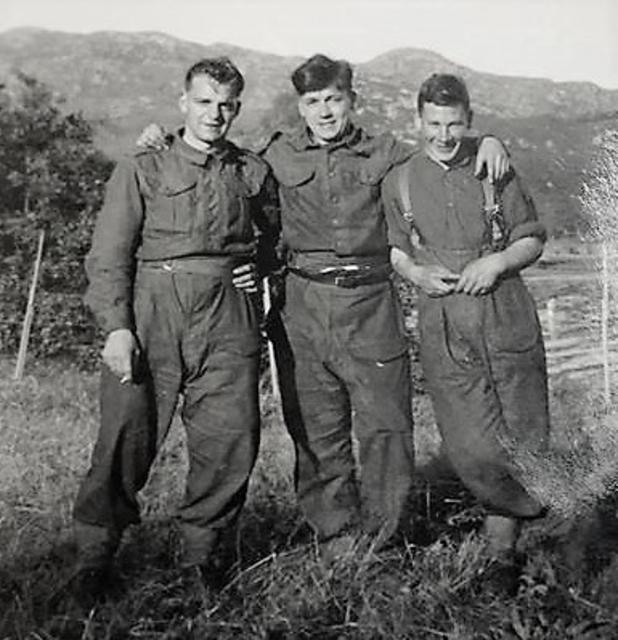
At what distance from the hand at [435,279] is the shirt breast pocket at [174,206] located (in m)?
0.75

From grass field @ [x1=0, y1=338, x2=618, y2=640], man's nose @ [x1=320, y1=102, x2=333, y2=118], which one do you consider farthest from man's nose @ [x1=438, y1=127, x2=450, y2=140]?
grass field @ [x1=0, y1=338, x2=618, y2=640]

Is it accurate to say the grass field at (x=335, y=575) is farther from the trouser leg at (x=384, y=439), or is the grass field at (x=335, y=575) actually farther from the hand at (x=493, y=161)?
the hand at (x=493, y=161)

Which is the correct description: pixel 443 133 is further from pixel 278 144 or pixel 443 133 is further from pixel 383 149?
pixel 278 144

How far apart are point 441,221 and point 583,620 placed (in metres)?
1.29

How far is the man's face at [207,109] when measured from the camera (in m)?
2.68

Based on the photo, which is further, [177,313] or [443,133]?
[443,133]

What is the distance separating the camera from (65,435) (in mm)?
4219

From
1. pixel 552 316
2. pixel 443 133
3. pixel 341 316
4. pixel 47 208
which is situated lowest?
pixel 552 316

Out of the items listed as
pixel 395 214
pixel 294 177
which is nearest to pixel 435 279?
pixel 395 214

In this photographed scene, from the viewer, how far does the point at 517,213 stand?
9.53 feet

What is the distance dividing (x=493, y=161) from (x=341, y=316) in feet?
2.30

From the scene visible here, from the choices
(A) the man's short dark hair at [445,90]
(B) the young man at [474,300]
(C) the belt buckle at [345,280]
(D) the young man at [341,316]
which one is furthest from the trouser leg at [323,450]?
(A) the man's short dark hair at [445,90]

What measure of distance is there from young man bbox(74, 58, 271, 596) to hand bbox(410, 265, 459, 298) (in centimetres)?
54

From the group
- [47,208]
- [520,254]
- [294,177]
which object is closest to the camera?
[520,254]
